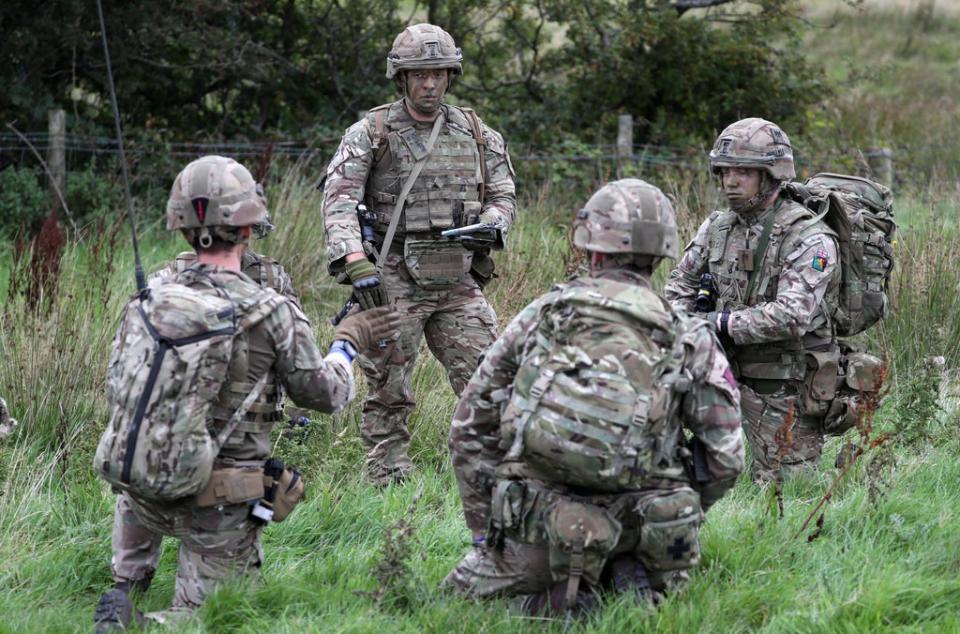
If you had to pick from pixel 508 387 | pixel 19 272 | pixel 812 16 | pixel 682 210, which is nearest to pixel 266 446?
pixel 508 387

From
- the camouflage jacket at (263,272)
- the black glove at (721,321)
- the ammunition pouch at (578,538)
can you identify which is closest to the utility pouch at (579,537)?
the ammunition pouch at (578,538)

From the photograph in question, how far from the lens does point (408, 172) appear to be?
600 centimetres

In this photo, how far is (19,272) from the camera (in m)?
6.89

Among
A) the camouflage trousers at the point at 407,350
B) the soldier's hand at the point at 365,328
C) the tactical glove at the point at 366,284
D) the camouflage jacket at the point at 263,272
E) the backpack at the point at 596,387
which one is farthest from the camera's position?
the camouflage trousers at the point at 407,350

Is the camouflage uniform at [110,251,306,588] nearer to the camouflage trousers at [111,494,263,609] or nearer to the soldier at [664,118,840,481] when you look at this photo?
the camouflage trousers at [111,494,263,609]

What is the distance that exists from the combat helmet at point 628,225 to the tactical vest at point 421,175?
6.76ft

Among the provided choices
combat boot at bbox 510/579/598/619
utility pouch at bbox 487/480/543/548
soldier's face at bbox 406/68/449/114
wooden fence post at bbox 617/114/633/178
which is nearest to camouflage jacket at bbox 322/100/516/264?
soldier's face at bbox 406/68/449/114

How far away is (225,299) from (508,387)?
0.96 metres

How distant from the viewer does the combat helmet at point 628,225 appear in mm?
3963

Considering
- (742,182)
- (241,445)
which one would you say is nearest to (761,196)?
(742,182)

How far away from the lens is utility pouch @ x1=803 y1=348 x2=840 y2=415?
591 cm

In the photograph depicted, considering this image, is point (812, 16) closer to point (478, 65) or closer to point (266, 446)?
point (478, 65)

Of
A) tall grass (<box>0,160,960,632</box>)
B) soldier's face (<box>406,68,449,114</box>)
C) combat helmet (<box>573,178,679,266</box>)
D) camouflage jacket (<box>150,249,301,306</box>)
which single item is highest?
soldier's face (<box>406,68,449,114</box>)

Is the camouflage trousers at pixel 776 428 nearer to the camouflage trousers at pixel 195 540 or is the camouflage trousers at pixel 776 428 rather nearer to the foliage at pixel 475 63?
the camouflage trousers at pixel 195 540
